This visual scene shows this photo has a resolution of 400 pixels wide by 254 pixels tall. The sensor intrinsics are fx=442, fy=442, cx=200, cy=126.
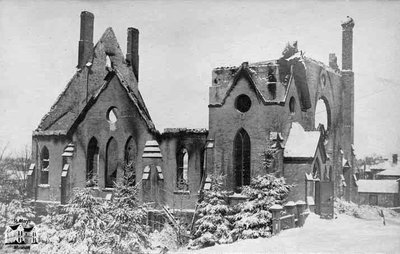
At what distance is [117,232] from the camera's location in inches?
721

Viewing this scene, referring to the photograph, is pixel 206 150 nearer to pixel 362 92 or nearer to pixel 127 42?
pixel 127 42

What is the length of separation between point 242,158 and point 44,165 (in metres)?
15.0

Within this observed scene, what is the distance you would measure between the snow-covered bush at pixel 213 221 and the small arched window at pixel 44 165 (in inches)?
530

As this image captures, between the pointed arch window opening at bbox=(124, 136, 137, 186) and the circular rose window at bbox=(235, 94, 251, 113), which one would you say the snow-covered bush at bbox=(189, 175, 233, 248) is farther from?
the pointed arch window opening at bbox=(124, 136, 137, 186)

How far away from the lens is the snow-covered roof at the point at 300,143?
2367 centimetres

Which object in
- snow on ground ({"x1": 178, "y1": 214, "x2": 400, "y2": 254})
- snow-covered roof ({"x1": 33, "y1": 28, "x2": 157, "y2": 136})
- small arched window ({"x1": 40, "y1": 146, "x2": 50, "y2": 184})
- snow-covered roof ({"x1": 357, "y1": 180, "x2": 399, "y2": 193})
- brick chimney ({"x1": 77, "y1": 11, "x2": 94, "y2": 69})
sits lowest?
snow-covered roof ({"x1": 357, "y1": 180, "x2": 399, "y2": 193})

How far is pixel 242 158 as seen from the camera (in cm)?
2500

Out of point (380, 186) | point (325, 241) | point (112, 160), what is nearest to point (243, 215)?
point (325, 241)

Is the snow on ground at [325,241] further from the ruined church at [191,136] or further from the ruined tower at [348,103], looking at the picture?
the ruined tower at [348,103]

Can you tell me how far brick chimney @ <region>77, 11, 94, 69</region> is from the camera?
33.2 metres

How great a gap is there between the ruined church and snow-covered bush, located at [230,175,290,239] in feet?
4.27

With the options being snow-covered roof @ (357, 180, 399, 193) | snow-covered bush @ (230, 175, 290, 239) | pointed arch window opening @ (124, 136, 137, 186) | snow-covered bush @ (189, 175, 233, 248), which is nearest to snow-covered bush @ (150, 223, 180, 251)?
snow-covered bush @ (189, 175, 233, 248)

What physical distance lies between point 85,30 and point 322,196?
68.6 ft

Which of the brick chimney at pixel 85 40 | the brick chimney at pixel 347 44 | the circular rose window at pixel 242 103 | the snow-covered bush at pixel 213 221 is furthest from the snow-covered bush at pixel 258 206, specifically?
the brick chimney at pixel 85 40
